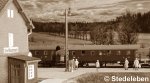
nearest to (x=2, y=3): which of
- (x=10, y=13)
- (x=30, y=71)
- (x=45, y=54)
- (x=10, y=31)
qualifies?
(x=10, y=13)

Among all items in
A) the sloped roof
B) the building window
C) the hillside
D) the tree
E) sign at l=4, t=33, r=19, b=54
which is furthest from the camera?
the tree

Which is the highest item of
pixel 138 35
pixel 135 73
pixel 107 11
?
pixel 107 11

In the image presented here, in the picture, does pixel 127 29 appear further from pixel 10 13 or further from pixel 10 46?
pixel 10 46

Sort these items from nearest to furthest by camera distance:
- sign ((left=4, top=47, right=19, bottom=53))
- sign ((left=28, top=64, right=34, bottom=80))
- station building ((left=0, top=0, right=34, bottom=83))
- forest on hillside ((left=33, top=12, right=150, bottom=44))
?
station building ((left=0, top=0, right=34, bottom=83)) → sign ((left=4, top=47, right=19, bottom=53)) → sign ((left=28, top=64, right=34, bottom=80)) → forest on hillside ((left=33, top=12, right=150, bottom=44))

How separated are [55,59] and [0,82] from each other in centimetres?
2503

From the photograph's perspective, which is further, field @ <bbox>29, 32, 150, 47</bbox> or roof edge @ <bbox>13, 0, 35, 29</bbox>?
field @ <bbox>29, 32, 150, 47</bbox>

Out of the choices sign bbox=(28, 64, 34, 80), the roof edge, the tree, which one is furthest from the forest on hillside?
sign bbox=(28, 64, 34, 80)

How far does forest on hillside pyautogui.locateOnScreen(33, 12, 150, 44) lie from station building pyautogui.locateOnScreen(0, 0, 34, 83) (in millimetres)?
34576

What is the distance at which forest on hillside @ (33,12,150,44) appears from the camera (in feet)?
221

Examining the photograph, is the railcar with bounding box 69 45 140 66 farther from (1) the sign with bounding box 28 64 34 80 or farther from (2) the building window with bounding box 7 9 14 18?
(2) the building window with bounding box 7 9 14 18

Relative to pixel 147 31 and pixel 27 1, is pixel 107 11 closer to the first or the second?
pixel 147 31

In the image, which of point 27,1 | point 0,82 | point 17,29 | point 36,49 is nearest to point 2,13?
point 17,29

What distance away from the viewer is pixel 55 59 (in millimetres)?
54031

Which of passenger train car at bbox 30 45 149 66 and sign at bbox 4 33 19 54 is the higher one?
sign at bbox 4 33 19 54
